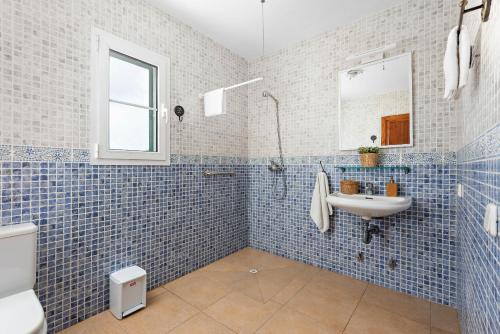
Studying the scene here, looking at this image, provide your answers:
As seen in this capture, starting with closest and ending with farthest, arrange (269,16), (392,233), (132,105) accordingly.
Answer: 1. (132,105)
2. (392,233)
3. (269,16)

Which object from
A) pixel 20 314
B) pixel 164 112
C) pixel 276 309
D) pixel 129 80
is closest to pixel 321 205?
pixel 276 309

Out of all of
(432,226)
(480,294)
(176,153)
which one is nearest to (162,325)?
(176,153)

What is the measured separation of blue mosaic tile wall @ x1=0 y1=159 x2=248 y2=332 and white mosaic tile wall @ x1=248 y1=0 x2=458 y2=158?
1.04 metres

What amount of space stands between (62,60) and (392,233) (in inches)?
116

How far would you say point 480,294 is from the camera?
89cm

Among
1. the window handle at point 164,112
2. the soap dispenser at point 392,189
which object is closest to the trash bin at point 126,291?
the window handle at point 164,112

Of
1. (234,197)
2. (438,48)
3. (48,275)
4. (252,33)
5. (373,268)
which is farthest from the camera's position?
(234,197)

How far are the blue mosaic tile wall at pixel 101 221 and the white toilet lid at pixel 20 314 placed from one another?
12.1 inches

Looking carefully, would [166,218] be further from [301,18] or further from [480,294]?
[301,18]

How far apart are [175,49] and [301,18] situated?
1278mm

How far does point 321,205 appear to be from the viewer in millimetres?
2471

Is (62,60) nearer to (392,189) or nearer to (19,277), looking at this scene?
(19,277)

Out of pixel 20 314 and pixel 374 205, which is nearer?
pixel 20 314

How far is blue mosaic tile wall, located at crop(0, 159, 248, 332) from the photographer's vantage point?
1.54 metres
